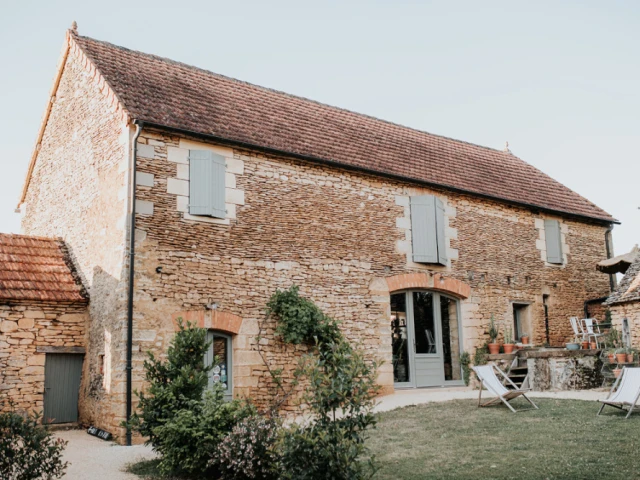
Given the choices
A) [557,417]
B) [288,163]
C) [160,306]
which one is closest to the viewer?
[557,417]

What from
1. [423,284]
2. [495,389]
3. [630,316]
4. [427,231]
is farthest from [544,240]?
[495,389]

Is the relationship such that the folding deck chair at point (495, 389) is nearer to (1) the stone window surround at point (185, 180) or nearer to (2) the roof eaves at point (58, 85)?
(1) the stone window surround at point (185, 180)

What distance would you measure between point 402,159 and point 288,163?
3.47 metres

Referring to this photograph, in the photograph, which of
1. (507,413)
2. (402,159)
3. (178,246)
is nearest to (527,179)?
(402,159)

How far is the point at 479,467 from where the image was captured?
6.54m

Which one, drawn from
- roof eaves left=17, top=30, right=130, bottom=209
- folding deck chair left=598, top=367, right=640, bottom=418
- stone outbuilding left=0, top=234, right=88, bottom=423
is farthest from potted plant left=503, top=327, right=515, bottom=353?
roof eaves left=17, top=30, right=130, bottom=209

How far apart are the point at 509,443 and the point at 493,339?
6945 millimetres

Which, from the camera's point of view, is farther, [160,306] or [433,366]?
[433,366]

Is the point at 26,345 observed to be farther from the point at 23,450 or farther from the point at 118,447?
the point at 23,450

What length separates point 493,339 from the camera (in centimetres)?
1423

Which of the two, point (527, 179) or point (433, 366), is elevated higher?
point (527, 179)

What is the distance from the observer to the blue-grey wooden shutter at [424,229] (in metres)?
13.5

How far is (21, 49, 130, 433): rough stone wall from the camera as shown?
10.1 m

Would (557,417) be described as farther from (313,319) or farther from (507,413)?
(313,319)
